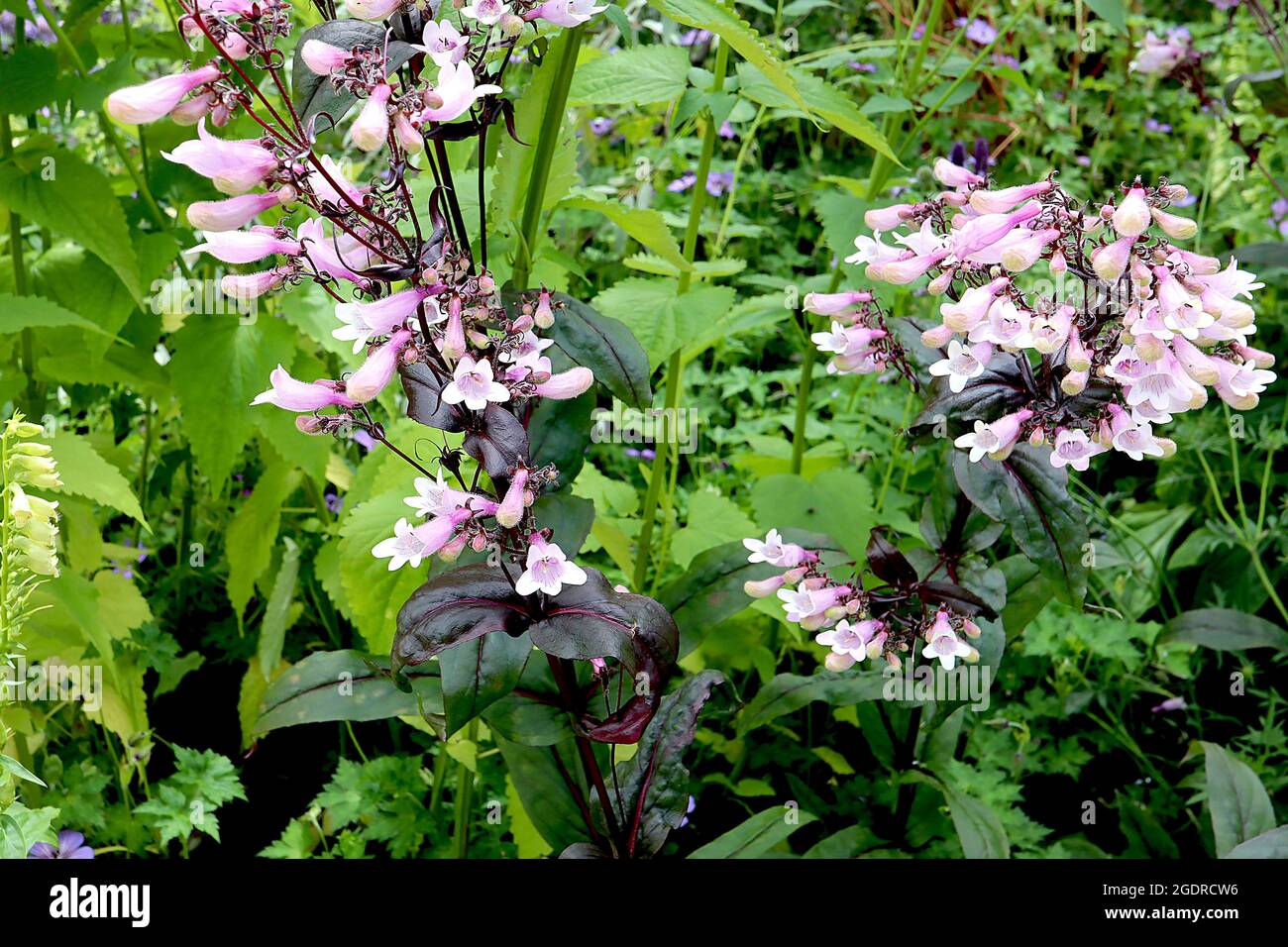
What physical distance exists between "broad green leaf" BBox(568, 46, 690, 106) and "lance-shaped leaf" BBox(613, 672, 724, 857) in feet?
2.74

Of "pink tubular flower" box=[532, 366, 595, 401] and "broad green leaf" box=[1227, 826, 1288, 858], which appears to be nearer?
"pink tubular flower" box=[532, 366, 595, 401]

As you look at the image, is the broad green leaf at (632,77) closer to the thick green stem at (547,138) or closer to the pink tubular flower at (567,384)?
the thick green stem at (547,138)

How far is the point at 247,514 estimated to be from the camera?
6.86 ft

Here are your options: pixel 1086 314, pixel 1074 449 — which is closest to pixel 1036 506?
pixel 1074 449

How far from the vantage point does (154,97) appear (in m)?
1.09

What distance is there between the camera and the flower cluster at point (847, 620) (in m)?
1.46

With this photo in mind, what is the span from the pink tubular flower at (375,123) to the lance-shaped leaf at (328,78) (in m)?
0.03

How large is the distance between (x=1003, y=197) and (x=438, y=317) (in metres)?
0.66

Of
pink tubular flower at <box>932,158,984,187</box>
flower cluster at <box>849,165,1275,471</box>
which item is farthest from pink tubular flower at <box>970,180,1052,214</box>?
pink tubular flower at <box>932,158,984,187</box>

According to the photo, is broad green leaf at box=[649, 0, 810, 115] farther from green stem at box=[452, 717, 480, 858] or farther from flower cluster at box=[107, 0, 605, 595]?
green stem at box=[452, 717, 480, 858]

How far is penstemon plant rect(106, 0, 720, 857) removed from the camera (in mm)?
1103
